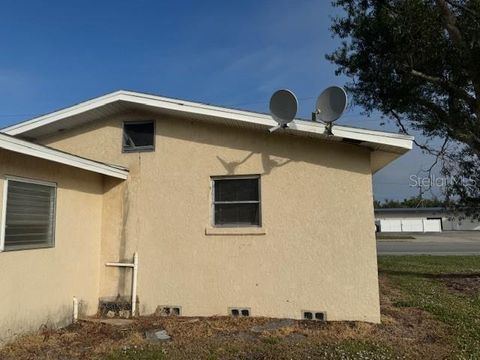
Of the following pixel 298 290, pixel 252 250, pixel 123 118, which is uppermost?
pixel 123 118

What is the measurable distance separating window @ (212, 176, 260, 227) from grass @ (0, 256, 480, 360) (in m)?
1.70

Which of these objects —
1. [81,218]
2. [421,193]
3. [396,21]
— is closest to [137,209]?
[81,218]

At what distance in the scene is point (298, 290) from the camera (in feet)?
25.3

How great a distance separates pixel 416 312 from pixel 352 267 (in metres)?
1.94

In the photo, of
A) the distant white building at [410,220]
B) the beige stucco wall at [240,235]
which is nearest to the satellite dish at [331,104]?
the beige stucco wall at [240,235]

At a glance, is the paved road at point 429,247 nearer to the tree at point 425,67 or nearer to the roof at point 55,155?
the tree at point 425,67

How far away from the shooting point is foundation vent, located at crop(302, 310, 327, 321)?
7.55 m

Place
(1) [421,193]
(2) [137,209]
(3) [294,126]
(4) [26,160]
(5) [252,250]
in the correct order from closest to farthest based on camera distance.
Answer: (4) [26,160] → (3) [294,126] → (5) [252,250] → (2) [137,209] → (1) [421,193]

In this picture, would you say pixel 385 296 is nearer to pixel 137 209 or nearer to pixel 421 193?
pixel 421 193

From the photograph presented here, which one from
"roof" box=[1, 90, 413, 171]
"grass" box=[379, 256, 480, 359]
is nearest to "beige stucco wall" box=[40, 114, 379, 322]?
"roof" box=[1, 90, 413, 171]

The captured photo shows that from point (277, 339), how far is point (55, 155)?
414 cm

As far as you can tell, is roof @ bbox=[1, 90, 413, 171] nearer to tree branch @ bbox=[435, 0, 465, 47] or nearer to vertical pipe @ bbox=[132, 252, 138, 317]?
vertical pipe @ bbox=[132, 252, 138, 317]

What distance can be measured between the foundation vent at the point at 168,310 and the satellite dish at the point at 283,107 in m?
3.63

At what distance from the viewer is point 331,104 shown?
7.04 m
